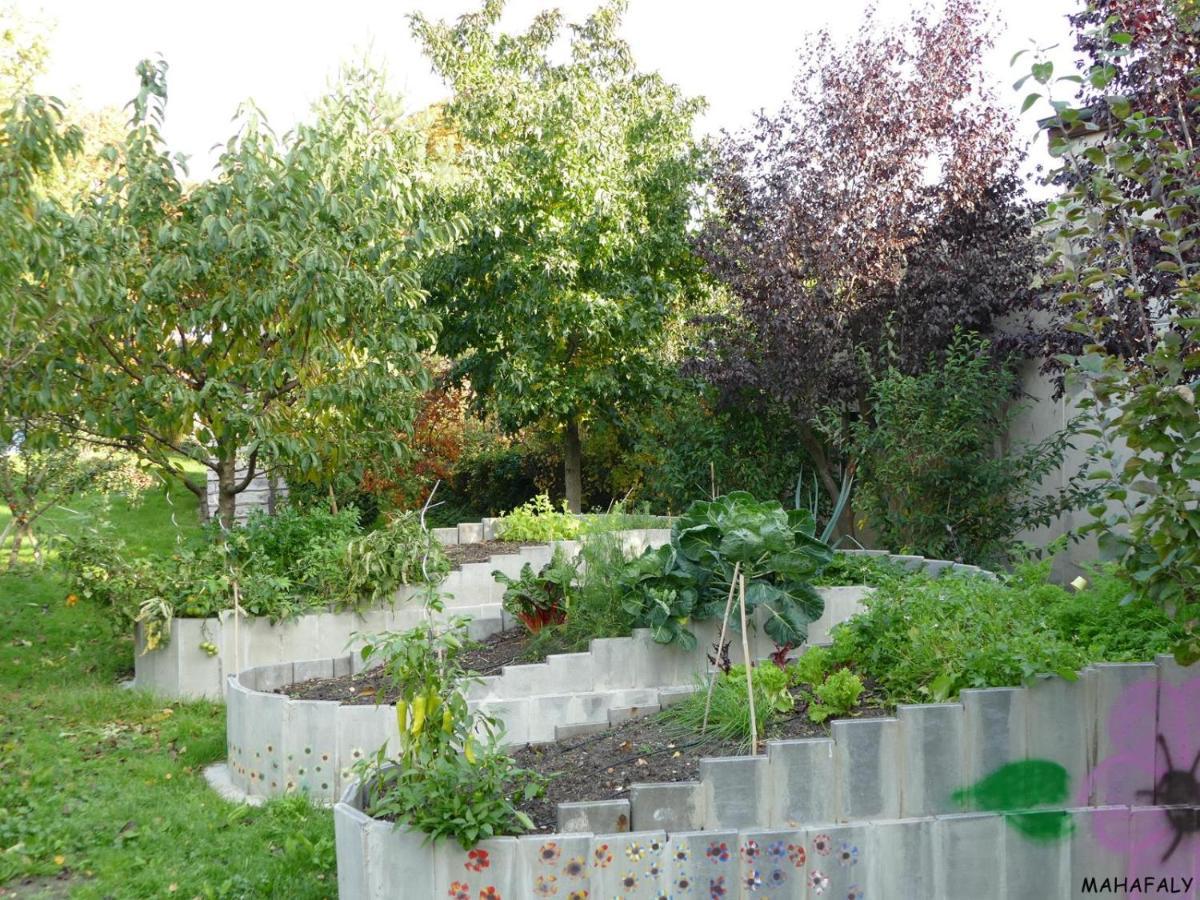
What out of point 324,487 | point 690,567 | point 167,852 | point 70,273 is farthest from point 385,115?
point 167,852

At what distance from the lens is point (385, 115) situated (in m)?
10.8

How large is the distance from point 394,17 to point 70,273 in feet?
28.5

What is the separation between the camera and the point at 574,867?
3.99 metres

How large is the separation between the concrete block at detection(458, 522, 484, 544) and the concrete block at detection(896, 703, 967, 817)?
6571 millimetres

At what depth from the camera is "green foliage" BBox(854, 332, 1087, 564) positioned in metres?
9.07

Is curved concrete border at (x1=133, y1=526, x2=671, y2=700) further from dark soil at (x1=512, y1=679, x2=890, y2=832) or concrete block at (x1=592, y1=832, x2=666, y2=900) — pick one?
concrete block at (x1=592, y1=832, x2=666, y2=900)

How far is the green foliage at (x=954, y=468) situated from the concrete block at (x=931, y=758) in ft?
15.9

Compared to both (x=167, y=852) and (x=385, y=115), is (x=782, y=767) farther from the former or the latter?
(x=385, y=115)

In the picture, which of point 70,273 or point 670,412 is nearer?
point 70,273

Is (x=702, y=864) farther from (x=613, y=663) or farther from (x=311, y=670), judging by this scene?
(x=311, y=670)

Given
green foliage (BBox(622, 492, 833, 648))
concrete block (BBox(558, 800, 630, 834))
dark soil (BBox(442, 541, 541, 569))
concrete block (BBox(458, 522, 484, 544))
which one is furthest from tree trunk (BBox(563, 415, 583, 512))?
concrete block (BBox(558, 800, 630, 834))

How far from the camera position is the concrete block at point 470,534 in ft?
34.5

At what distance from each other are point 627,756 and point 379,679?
2.31 metres

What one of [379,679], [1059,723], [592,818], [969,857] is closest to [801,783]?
[969,857]
